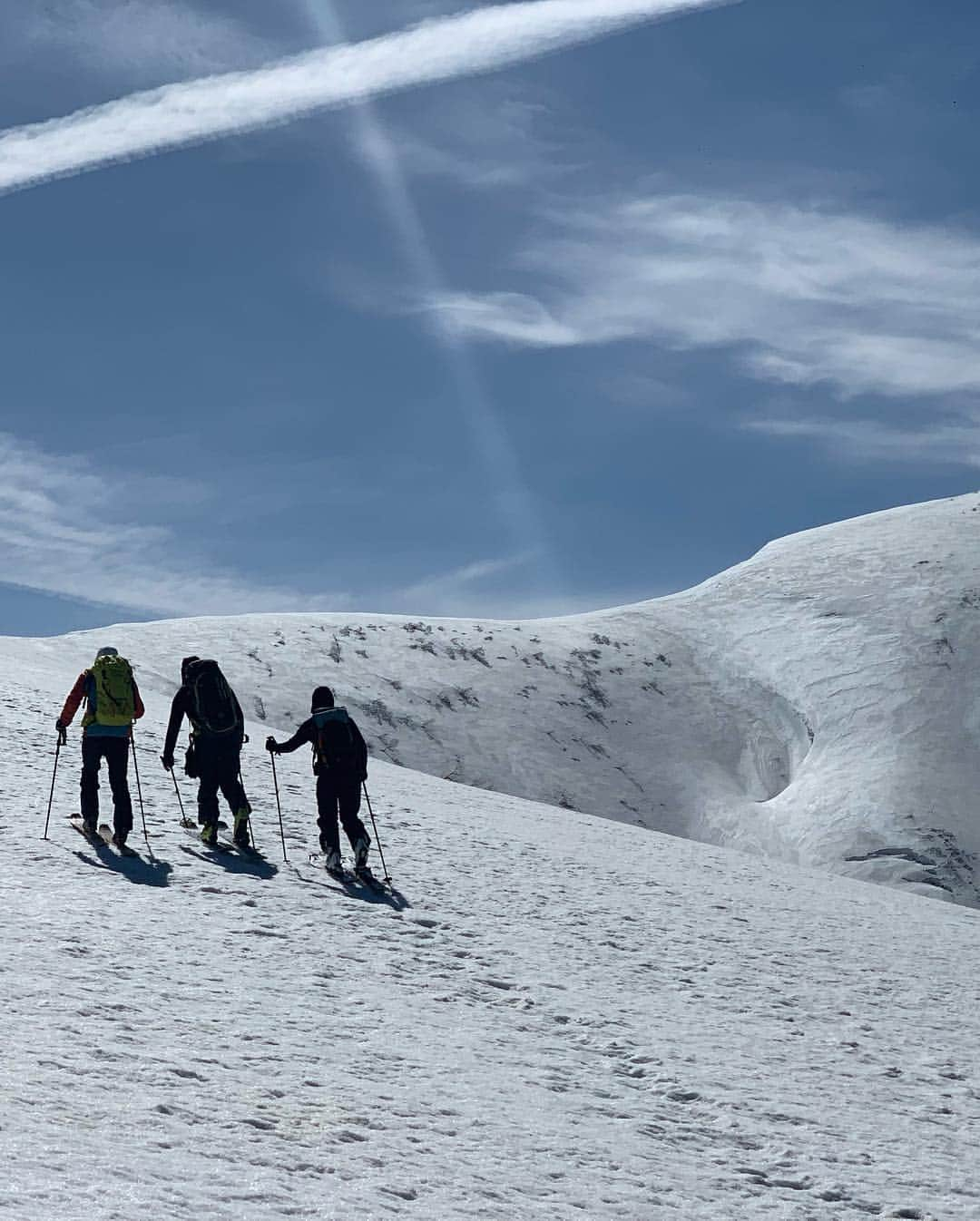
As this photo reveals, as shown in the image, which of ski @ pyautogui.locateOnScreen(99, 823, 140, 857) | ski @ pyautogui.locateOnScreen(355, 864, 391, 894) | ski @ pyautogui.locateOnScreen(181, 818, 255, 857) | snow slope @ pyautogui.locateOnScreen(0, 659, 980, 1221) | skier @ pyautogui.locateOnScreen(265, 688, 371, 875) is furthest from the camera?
ski @ pyautogui.locateOnScreen(181, 818, 255, 857)

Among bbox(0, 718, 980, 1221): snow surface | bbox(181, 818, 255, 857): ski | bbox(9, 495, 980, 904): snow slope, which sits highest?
bbox(9, 495, 980, 904): snow slope

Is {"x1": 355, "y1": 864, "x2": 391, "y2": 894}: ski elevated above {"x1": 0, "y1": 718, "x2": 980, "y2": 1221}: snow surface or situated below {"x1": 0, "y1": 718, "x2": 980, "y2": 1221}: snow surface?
above

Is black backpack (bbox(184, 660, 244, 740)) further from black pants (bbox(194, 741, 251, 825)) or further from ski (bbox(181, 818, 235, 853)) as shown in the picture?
ski (bbox(181, 818, 235, 853))

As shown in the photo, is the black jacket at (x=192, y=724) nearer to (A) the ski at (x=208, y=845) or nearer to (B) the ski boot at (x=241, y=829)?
Result: (B) the ski boot at (x=241, y=829)

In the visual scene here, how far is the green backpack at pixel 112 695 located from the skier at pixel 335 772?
4.99 ft

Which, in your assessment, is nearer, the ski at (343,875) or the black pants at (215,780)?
the ski at (343,875)

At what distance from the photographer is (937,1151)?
26.7ft

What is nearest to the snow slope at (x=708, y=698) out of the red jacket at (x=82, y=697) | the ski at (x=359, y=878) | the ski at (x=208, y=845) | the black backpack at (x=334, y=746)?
the ski at (x=208, y=845)

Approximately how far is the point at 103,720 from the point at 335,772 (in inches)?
96.6

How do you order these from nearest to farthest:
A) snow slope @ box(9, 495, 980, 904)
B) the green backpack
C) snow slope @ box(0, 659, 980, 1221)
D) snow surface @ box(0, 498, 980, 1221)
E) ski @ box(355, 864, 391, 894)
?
snow slope @ box(0, 659, 980, 1221)
snow surface @ box(0, 498, 980, 1221)
ski @ box(355, 864, 391, 894)
the green backpack
snow slope @ box(9, 495, 980, 904)

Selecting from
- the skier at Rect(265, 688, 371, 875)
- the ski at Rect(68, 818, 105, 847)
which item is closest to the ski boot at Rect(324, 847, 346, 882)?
the skier at Rect(265, 688, 371, 875)

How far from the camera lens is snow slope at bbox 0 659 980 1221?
610cm

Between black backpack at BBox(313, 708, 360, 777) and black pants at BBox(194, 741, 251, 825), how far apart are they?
96cm

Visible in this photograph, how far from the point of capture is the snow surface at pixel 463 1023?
6.20 metres
